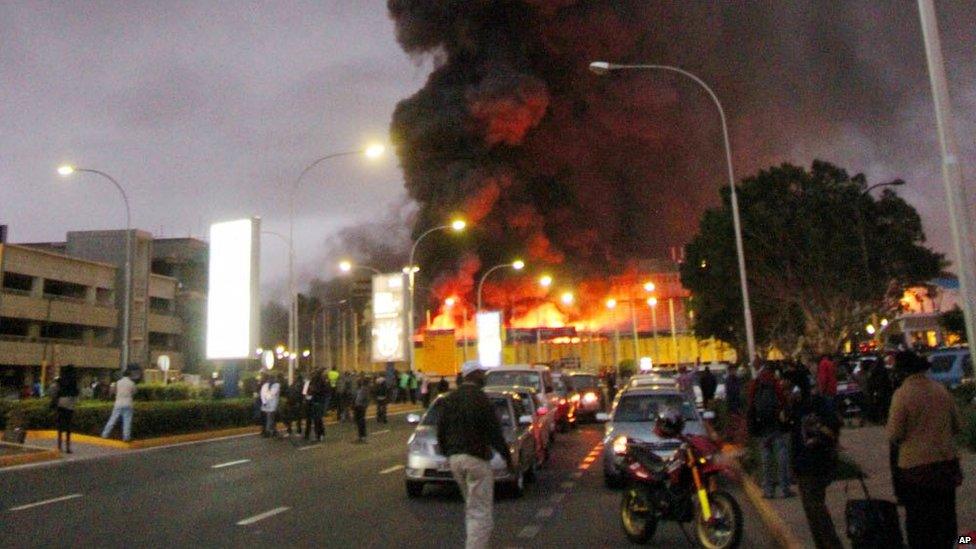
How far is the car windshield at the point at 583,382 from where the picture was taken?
93.3ft

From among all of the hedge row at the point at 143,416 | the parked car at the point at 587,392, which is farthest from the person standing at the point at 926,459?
the parked car at the point at 587,392

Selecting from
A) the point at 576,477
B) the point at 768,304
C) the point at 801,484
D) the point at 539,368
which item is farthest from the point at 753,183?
the point at 801,484

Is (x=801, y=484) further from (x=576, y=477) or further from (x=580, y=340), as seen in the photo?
(x=580, y=340)

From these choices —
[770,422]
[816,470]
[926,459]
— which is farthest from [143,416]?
[926,459]

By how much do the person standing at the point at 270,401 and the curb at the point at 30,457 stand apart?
556 centimetres

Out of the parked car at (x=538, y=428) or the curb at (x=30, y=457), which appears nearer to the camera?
the parked car at (x=538, y=428)

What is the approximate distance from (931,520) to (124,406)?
18.3 metres

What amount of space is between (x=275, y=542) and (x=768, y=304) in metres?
38.4

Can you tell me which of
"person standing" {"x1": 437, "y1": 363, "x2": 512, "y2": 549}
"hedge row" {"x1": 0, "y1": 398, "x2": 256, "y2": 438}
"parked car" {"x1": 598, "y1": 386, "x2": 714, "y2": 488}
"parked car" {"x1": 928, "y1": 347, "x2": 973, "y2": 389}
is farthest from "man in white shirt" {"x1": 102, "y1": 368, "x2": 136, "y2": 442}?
"parked car" {"x1": 928, "y1": 347, "x2": 973, "y2": 389}

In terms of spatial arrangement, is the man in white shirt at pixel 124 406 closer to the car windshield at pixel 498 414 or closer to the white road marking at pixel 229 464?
the white road marking at pixel 229 464

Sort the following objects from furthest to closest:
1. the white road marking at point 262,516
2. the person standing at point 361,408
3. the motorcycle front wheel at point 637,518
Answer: the person standing at point 361,408 < the white road marking at point 262,516 < the motorcycle front wheel at point 637,518

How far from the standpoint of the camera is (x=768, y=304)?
43375 millimetres

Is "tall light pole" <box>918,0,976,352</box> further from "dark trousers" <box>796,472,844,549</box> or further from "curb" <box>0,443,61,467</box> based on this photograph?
"curb" <box>0,443,61,467</box>

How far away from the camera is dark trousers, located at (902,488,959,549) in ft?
17.9
